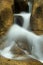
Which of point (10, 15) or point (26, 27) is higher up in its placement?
point (10, 15)

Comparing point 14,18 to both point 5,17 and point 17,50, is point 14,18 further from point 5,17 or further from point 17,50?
point 17,50

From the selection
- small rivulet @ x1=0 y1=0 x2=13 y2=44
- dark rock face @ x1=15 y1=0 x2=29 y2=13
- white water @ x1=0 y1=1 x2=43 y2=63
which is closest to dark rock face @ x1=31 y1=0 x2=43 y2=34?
white water @ x1=0 y1=1 x2=43 y2=63

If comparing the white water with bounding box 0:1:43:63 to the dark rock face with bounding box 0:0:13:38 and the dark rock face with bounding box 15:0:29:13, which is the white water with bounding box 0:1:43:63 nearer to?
the dark rock face with bounding box 0:0:13:38

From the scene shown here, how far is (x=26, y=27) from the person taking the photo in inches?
227

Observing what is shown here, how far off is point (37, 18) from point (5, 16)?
718mm

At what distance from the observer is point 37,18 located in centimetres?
533

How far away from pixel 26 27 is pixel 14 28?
1.25 feet

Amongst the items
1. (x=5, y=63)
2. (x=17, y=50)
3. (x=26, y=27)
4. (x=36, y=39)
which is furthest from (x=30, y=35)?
(x=5, y=63)

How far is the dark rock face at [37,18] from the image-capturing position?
17.3 ft

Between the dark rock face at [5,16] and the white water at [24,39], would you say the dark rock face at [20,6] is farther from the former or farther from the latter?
the dark rock face at [5,16]

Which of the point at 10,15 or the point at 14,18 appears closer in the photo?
the point at 10,15

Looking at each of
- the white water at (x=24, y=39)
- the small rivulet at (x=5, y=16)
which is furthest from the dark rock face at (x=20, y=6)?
the small rivulet at (x=5, y=16)

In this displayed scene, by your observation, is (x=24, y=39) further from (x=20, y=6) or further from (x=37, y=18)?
(x=20, y=6)

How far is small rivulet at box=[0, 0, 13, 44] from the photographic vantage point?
5180mm
